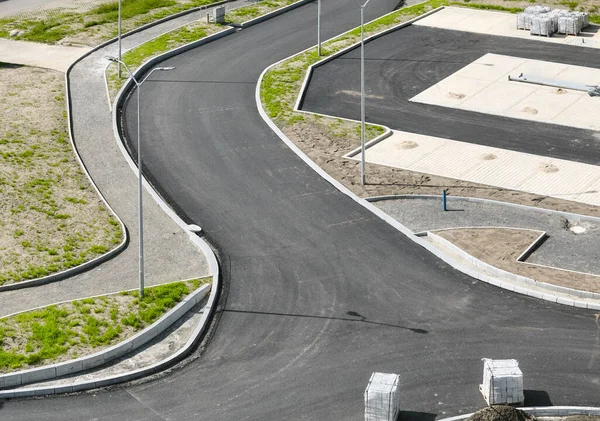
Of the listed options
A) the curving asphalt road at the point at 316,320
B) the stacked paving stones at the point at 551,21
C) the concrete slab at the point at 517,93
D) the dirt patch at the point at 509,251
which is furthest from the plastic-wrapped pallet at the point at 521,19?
the dirt patch at the point at 509,251

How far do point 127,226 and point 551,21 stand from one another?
33543 mm

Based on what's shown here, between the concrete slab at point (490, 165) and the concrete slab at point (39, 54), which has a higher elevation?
the concrete slab at point (39, 54)

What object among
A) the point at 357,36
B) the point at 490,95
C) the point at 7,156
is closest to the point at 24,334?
the point at 7,156

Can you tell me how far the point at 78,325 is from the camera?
119ft

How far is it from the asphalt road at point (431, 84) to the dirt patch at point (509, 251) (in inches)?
351

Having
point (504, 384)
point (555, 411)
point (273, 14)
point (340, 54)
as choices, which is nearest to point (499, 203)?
point (504, 384)

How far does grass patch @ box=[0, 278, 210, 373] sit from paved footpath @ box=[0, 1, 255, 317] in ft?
3.81

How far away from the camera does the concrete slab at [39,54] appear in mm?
62031

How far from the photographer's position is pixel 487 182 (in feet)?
154

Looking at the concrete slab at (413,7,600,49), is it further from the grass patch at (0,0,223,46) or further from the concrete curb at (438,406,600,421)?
the concrete curb at (438,406,600,421)

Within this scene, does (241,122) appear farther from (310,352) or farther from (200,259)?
(310,352)

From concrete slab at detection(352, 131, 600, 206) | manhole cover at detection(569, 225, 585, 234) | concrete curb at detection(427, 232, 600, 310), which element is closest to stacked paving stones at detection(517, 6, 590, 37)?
concrete slab at detection(352, 131, 600, 206)

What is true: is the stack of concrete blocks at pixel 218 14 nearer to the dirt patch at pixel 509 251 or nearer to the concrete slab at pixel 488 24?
the concrete slab at pixel 488 24

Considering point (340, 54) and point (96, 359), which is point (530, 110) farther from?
point (96, 359)
